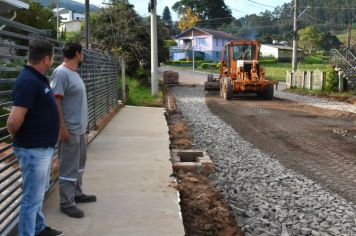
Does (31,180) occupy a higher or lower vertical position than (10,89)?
lower

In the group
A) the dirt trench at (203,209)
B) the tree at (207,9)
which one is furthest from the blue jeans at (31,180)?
the tree at (207,9)

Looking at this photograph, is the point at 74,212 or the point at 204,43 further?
the point at 204,43

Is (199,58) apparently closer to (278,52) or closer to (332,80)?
(278,52)

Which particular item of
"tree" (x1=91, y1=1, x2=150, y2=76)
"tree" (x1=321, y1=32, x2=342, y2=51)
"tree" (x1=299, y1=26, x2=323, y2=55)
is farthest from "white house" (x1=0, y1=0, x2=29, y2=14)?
"tree" (x1=321, y1=32, x2=342, y2=51)

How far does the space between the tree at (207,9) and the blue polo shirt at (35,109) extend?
4330 inches

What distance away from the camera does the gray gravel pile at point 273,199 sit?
6.19m

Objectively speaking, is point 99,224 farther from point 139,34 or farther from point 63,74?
point 139,34

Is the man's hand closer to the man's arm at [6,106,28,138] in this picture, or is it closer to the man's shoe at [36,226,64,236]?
the man's shoe at [36,226,64,236]

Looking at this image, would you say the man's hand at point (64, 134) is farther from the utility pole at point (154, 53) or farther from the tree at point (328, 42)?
the tree at point (328, 42)

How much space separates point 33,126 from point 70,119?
114cm

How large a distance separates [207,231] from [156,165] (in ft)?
8.23

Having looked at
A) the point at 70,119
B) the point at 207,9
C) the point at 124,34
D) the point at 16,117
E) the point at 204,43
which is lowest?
the point at 70,119

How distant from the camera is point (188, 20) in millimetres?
111812

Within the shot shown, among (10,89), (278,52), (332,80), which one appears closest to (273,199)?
(10,89)
